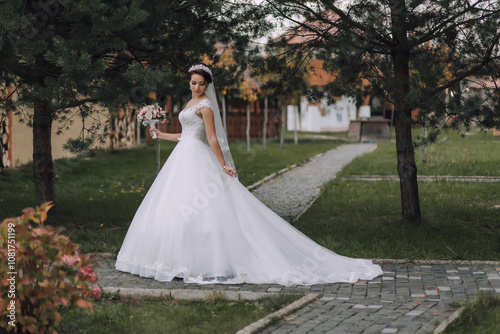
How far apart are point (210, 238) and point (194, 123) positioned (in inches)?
47.5

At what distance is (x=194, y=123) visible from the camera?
6.76m

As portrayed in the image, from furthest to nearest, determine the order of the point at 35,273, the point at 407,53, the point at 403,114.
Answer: the point at 407,53 < the point at 403,114 < the point at 35,273

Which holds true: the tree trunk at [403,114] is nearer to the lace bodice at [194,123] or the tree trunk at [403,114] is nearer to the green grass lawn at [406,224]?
the green grass lawn at [406,224]

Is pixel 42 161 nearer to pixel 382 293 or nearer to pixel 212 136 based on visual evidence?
pixel 212 136

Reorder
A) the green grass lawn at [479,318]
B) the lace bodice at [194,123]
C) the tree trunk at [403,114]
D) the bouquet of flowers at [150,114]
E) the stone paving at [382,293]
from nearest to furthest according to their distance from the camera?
1. the green grass lawn at [479,318]
2. the stone paving at [382,293]
3. the lace bodice at [194,123]
4. the bouquet of flowers at [150,114]
5. the tree trunk at [403,114]

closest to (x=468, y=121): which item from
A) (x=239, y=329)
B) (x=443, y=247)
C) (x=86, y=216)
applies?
(x=443, y=247)

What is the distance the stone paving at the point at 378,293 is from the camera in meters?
4.78

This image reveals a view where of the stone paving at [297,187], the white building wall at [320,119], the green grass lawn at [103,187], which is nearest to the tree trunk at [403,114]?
the stone paving at [297,187]

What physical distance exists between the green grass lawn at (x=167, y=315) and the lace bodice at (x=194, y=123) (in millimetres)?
1875

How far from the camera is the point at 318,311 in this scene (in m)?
5.14

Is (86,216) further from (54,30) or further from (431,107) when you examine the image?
(431,107)

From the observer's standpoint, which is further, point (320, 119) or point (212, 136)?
point (320, 119)

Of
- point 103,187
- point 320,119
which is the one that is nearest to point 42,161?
point 103,187

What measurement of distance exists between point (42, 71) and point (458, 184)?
8398mm
